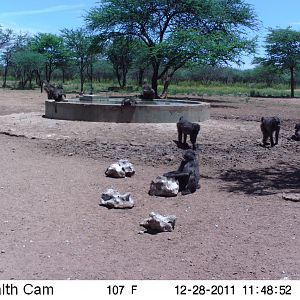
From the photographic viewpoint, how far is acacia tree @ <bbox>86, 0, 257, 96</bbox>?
85.6ft

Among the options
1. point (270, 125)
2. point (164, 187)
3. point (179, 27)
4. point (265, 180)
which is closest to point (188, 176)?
point (164, 187)

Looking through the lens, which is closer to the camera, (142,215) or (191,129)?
(142,215)

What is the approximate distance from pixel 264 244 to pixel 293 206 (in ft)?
5.06

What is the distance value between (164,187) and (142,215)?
1.00 metres

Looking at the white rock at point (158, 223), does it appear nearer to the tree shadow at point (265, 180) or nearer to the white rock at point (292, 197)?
the white rock at point (292, 197)

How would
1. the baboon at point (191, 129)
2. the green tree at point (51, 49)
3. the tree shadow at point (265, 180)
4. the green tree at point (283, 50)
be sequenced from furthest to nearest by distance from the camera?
the green tree at point (51, 49) < the green tree at point (283, 50) < the baboon at point (191, 129) < the tree shadow at point (265, 180)

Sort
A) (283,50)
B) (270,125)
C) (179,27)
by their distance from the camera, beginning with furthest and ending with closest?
1. (283,50)
2. (179,27)
3. (270,125)

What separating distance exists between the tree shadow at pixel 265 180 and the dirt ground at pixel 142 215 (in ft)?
0.06

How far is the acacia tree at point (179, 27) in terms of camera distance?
26.1 m

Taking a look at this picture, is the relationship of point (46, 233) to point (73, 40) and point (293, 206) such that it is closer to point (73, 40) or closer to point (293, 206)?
point (293, 206)

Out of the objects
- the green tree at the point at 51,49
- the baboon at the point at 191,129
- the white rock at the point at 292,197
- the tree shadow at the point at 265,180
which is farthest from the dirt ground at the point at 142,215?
the green tree at the point at 51,49

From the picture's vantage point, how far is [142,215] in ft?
20.2

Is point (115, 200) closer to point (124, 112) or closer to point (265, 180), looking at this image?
point (265, 180)
